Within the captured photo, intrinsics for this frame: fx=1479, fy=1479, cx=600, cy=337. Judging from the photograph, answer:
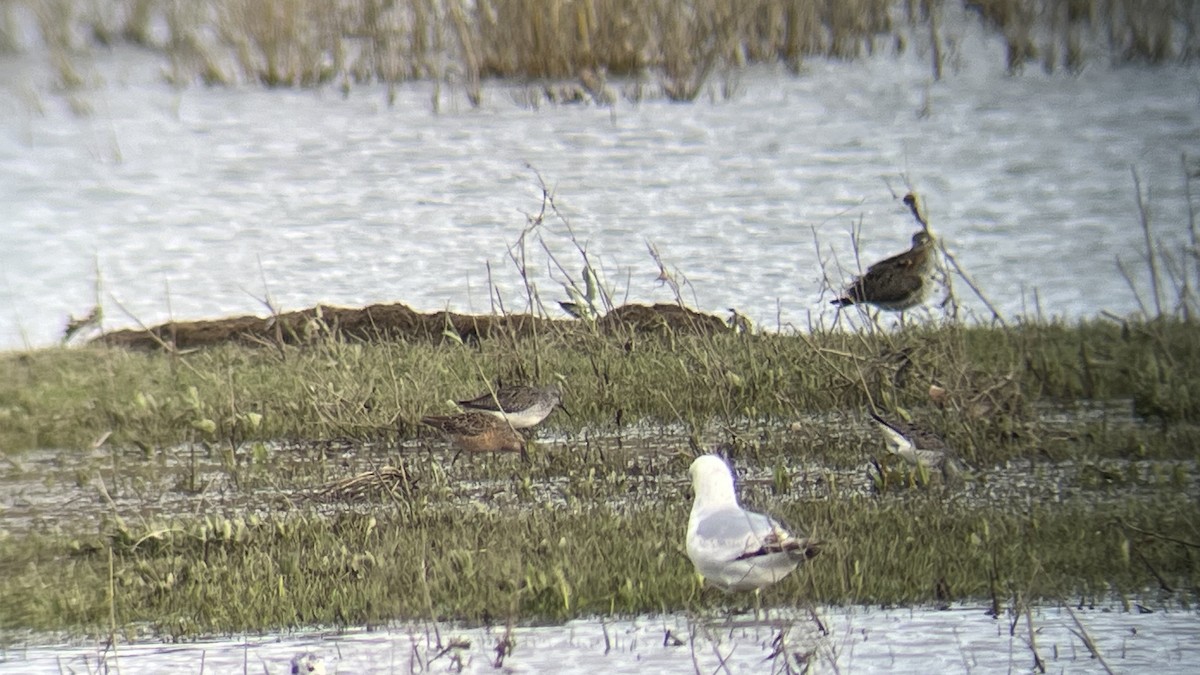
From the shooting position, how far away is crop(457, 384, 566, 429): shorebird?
17.7 feet

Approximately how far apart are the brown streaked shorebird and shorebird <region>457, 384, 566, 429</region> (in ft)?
0.12

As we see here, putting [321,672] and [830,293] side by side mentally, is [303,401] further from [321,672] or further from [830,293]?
[321,672]

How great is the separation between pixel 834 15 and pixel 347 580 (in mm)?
3459

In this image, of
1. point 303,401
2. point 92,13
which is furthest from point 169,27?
point 303,401

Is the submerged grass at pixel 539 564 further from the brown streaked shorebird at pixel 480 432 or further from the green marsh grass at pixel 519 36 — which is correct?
the green marsh grass at pixel 519 36

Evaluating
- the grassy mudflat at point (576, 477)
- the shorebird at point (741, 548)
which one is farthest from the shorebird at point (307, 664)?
the shorebird at point (741, 548)

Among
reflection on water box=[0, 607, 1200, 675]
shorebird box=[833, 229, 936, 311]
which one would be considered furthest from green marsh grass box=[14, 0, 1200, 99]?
reflection on water box=[0, 607, 1200, 675]

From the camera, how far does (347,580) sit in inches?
155

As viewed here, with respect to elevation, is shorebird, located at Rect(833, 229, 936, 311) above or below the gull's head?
above

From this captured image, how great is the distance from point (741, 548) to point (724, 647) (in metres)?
0.23

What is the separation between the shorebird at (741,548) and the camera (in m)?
3.31

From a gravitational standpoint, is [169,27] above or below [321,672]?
above

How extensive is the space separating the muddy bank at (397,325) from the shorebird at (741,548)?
6.71ft

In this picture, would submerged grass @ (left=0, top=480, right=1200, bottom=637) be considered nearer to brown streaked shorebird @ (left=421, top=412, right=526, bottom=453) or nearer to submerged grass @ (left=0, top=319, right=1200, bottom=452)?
brown streaked shorebird @ (left=421, top=412, right=526, bottom=453)
